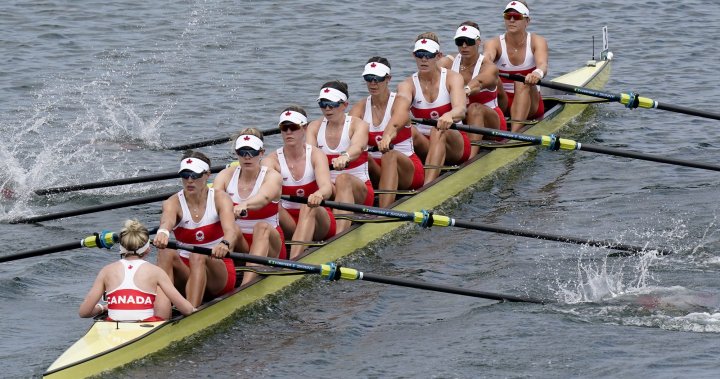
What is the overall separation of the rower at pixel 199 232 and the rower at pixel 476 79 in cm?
487

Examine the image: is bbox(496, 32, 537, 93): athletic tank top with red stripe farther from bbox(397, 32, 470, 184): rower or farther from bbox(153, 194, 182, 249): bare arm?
bbox(153, 194, 182, 249): bare arm

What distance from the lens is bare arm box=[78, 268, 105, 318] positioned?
10.1m

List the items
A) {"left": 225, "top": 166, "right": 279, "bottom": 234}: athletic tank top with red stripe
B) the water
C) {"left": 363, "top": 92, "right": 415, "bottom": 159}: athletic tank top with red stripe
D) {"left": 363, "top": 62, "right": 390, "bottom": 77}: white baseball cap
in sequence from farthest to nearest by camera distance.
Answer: {"left": 363, "top": 92, "right": 415, "bottom": 159}: athletic tank top with red stripe < {"left": 363, "top": 62, "right": 390, "bottom": 77}: white baseball cap < {"left": 225, "top": 166, "right": 279, "bottom": 234}: athletic tank top with red stripe < the water

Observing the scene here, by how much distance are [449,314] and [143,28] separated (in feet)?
43.1

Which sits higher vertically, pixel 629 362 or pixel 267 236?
pixel 267 236

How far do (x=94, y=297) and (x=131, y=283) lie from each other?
0.32 metres

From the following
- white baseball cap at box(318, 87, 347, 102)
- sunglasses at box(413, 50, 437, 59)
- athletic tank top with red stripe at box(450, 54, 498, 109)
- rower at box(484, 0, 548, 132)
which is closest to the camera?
white baseball cap at box(318, 87, 347, 102)

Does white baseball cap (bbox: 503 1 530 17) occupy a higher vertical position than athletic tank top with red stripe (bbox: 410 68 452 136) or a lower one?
higher

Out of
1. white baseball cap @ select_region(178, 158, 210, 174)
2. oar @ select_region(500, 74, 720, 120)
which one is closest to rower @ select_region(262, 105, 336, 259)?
white baseball cap @ select_region(178, 158, 210, 174)

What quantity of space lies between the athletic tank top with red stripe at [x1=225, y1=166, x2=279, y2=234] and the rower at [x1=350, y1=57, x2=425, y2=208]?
6.58 ft

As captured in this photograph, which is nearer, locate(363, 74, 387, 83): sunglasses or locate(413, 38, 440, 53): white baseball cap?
locate(363, 74, 387, 83): sunglasses

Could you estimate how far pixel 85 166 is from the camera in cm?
1667

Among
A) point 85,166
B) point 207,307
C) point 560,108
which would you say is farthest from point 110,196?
point 560,108

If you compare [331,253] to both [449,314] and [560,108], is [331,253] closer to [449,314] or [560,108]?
[449,314]
